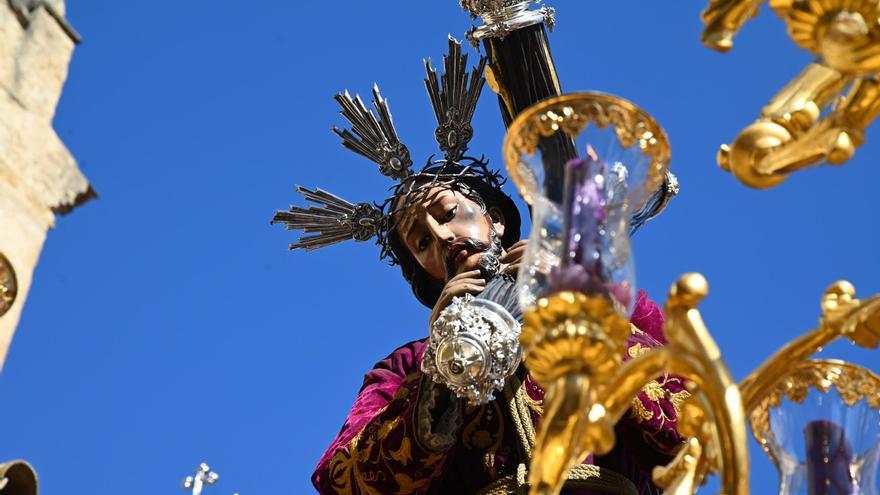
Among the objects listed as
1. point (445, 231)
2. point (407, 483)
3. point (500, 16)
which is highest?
point (500, 16)

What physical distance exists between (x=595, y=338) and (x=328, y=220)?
2.52 metres

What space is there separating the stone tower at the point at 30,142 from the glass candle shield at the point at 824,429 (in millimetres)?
3657

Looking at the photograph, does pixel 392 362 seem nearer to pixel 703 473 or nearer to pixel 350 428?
pixel 350 428

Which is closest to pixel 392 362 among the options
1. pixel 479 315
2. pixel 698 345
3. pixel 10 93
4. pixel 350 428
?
pixel 350 428

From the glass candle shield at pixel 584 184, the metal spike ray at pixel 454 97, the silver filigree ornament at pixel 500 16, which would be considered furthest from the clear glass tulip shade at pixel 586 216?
the metal spike ray at pixel 454 97

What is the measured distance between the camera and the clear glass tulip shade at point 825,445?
93.2 inches

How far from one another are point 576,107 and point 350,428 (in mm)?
1670

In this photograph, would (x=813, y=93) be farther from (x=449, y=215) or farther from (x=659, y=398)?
(x=449, y=215)

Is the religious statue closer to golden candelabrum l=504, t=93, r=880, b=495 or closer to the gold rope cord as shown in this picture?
the gold rope cord

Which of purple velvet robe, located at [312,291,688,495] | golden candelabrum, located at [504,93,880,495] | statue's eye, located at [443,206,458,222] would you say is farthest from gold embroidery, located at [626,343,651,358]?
golden candelabrum, located at [504,93,880,495]

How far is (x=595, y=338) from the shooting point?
6.68 ft

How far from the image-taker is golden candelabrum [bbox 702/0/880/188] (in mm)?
2227

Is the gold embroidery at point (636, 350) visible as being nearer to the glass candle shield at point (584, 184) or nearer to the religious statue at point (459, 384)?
the religious statue at point (459, 384)

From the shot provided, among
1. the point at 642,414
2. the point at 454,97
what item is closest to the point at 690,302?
the point at 642,414
